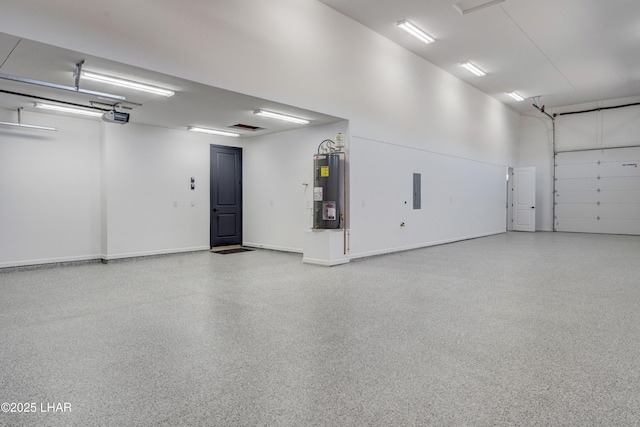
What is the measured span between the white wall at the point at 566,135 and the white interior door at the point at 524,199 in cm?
79

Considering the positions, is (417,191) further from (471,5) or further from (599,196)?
(599,196)

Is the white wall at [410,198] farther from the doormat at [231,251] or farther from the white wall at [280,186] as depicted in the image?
the doormat at [231,251]

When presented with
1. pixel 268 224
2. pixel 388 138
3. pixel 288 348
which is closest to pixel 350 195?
pixel 388 138

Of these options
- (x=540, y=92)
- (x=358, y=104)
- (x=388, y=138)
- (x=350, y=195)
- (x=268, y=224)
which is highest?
(x=540, y=92)

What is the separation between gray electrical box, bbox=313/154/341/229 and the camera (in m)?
6.71

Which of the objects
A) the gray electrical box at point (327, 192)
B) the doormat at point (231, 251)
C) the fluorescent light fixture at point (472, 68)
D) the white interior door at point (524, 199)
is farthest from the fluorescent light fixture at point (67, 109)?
the white interior door at point (524, 199)

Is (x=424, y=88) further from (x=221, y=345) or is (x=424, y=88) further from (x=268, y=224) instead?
(x=221, y=345)

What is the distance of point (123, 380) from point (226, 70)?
3.95 metres

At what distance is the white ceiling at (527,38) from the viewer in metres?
6.36

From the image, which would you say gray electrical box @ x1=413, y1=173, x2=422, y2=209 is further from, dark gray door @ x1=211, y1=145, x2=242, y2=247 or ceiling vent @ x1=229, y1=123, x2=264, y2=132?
dark gray door @ x1=211, y1=145, x2=242, y2=247

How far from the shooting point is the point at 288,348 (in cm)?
289

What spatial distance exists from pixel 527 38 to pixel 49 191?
941 cm

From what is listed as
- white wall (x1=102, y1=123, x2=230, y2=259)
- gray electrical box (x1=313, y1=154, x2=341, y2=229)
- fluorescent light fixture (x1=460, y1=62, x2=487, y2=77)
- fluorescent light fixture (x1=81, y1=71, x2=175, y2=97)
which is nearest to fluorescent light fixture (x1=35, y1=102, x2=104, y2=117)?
white wall (x1=102, y1=123, x2=230, y2=259)

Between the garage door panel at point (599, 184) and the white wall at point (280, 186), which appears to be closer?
the white wall at point (280, 186)
